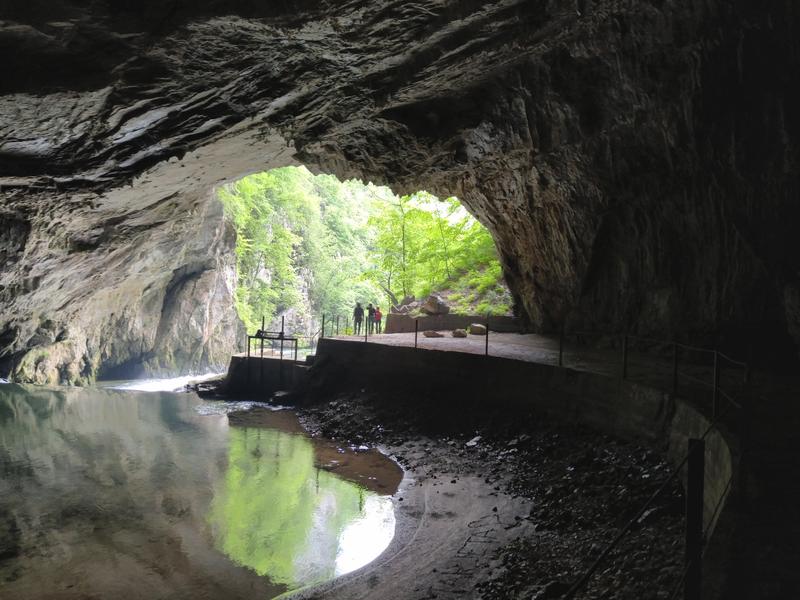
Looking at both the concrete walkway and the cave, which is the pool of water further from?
the concrete walkway

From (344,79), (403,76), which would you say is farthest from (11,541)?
(403,76)

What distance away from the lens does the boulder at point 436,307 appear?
2567 centimetres

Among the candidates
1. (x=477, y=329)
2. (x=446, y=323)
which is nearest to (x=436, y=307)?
(x=446, y=323)

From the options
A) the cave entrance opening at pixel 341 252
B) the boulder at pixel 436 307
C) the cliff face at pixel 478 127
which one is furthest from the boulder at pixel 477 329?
the cliff face at pixel 478 127

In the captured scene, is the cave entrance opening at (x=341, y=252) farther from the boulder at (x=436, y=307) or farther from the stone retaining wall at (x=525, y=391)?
the stone retaining wall at (x=525, y=391)

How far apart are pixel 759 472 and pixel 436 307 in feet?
67.7

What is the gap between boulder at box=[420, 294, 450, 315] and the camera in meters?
25.7

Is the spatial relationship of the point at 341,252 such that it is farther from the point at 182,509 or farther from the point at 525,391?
the point at 182,509

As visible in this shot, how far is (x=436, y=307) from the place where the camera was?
25.7 m

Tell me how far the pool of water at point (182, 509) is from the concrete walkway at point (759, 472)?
5.12 metres

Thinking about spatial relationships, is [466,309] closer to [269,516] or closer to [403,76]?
[403,76]

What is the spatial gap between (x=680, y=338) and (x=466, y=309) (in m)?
13.9

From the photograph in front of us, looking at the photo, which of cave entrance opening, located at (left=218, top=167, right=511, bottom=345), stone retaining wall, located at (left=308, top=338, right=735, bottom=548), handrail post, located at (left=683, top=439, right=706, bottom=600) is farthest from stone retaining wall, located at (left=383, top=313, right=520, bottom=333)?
handrail post, located at (left=683, top=439, right=706, bottom=600)

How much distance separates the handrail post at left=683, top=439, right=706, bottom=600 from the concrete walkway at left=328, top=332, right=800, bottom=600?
0.54 m
